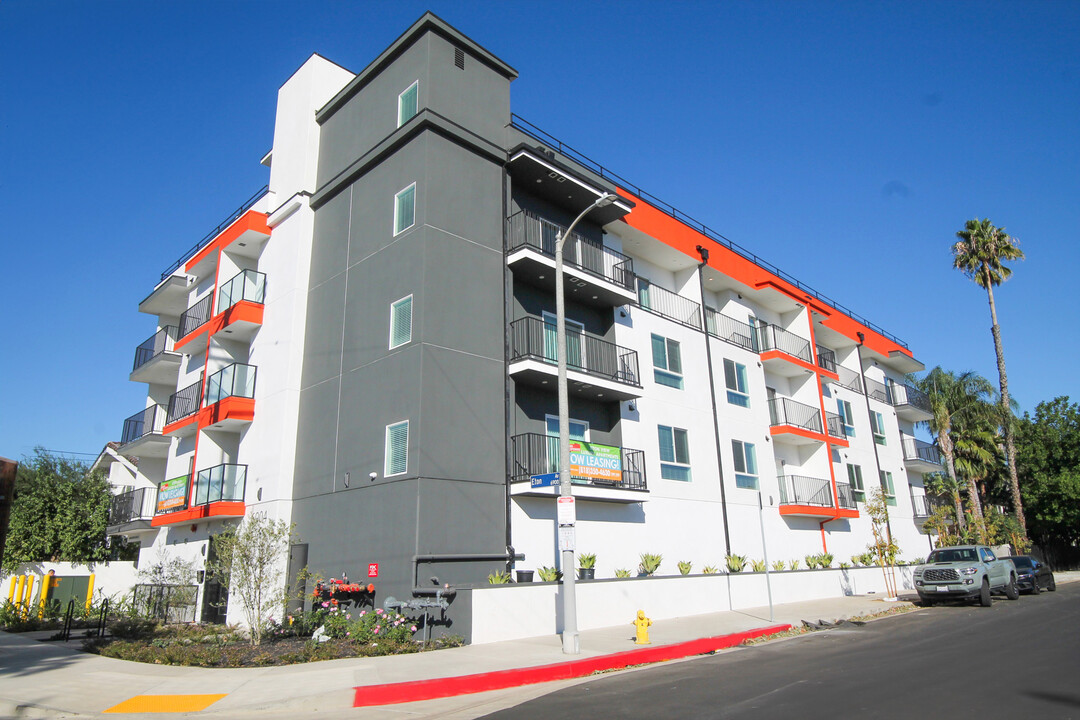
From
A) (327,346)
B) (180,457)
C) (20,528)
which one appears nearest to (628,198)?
(327,346)

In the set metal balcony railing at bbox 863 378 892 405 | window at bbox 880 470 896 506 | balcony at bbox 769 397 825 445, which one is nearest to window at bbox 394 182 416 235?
balcony at bbox 769 397 825 445

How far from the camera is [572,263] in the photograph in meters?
21.5

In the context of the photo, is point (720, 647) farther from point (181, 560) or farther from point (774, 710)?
point (181, 560)

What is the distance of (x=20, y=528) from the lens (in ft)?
99.4

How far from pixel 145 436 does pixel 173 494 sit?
17.7 ft

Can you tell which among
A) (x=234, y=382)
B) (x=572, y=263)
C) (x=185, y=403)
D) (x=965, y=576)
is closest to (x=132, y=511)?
(x=185, y=403)

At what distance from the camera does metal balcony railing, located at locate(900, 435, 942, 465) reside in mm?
41312

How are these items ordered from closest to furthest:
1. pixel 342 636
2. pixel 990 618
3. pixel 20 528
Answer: pixel 342 636 < pixel 990 618 < pixel 20 528

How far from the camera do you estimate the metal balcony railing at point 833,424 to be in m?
32.7

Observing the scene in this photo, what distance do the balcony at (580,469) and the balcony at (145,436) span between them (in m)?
17.0

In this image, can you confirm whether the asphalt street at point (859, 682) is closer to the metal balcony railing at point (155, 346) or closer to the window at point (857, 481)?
the window at point (857, 481)

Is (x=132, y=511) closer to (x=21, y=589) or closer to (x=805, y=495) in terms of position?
(x=21, y=589)

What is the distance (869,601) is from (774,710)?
761 inches

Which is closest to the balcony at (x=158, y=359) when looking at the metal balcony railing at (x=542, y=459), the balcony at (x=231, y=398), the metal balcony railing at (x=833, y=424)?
the balcony at (x=231, y=398)
